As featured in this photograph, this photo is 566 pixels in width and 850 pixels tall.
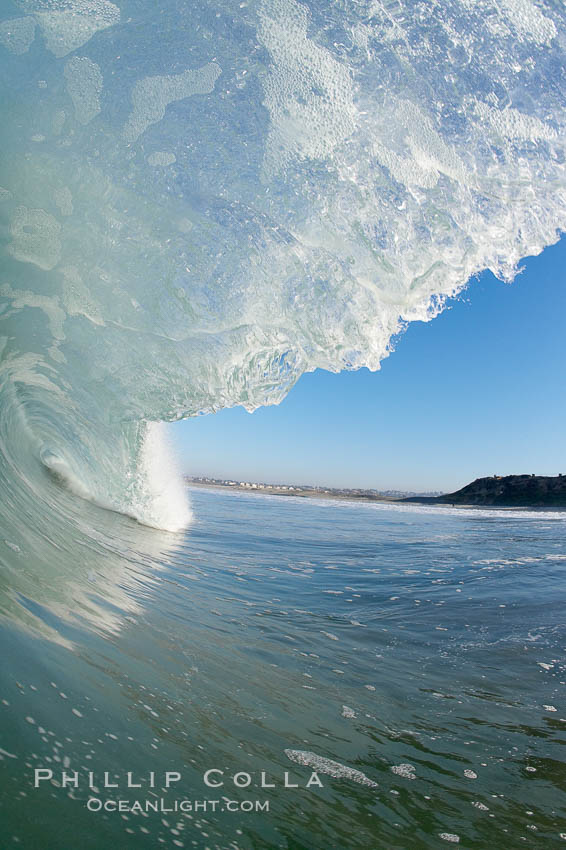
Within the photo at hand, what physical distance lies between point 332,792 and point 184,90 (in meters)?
4.18

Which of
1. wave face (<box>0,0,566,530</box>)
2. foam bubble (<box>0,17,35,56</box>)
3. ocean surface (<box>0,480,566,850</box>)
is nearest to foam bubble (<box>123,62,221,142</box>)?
→ wave face (<box>0,0,566,530</box>)

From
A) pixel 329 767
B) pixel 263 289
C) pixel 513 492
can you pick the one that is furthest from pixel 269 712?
pixel 513 492

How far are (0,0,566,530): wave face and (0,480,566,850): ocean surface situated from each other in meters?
2.47

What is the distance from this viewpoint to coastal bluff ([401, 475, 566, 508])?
3974cm

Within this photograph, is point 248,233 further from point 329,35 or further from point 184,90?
point 329,35

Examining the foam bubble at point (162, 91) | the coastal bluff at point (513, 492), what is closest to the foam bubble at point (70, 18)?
the foam bubble at point (162, 91)

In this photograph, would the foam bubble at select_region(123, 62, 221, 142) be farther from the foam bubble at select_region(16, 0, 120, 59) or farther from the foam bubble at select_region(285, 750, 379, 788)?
the foam bubble at select_region(285, 750, 379, 788)

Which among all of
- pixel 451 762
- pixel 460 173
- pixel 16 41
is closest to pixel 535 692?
pixel 451 762

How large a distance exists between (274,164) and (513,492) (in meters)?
47.4

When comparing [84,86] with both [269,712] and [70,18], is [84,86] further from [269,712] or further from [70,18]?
[269,712]

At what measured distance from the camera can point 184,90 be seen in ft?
10.5

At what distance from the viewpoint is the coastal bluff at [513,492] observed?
39744 millimetres

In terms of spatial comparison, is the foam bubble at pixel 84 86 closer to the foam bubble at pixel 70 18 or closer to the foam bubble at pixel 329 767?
the foam bubble at pixel 70 18

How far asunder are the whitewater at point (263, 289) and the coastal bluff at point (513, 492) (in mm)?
39690
